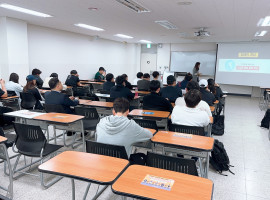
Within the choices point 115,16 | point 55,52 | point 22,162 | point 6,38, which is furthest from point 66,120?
point 55,52

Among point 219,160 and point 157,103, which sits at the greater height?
point 157,103

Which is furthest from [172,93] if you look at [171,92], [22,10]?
[22,10]

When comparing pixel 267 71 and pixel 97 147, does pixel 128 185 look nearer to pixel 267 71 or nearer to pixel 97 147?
pixel 97 147

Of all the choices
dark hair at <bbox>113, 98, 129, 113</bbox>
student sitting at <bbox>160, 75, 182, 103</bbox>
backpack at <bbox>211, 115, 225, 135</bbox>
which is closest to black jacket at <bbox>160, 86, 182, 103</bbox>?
student sitting at <bbox>160, 75, 182, 103</bbox>

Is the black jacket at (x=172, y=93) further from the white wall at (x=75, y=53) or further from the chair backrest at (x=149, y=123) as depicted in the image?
the white wall at (x=75, y=53)

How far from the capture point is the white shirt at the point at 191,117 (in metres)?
2.83

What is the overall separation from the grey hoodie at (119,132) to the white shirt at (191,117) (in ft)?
3.00

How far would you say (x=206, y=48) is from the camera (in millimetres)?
12188

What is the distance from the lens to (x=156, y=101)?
392 centimetres

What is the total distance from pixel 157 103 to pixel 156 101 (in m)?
0.04

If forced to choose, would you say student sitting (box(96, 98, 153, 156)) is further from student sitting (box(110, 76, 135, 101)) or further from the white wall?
the white wall

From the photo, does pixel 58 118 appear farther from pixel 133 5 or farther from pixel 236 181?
pixel 133 5

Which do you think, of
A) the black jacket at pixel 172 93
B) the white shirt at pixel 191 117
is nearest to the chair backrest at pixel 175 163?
the white shirt at pixel 191 117

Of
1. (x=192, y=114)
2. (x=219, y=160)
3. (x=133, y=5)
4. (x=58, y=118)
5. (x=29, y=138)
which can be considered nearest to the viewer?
(x=29, y=138)
